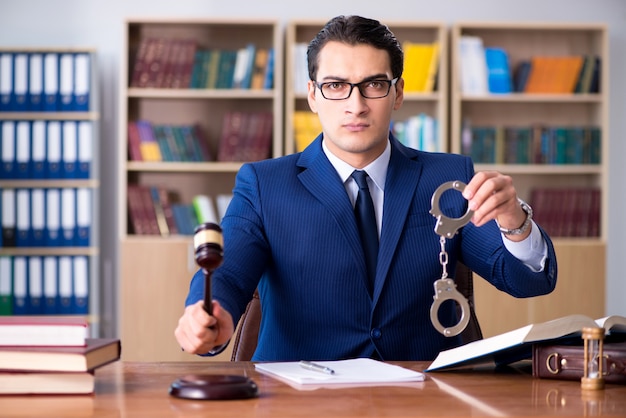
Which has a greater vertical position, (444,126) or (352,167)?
(444,126)

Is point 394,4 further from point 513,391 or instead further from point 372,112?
point 513,391

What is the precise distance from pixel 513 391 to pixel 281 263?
68cm

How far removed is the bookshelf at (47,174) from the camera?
4.53 m

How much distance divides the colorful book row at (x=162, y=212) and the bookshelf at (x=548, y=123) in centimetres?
131

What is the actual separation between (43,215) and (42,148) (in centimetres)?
33

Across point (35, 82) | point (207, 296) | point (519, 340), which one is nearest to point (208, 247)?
point (207, 296)

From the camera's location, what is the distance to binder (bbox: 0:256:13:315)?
4527 millimetres

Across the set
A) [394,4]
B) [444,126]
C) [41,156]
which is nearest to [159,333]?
[41,156]

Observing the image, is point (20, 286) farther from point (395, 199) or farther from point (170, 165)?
point (395, 199)

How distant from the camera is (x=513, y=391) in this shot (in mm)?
1349

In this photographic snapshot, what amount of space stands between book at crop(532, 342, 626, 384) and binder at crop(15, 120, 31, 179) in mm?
3593

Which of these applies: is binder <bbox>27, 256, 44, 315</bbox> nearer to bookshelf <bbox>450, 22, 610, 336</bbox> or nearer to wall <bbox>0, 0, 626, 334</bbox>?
wall <bbox>0, 0, 626, 334</bbox>

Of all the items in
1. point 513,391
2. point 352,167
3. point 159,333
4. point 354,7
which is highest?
point 354,7

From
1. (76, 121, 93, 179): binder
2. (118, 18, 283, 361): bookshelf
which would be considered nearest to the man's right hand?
(118, 18, 283, 361): bookshelf
